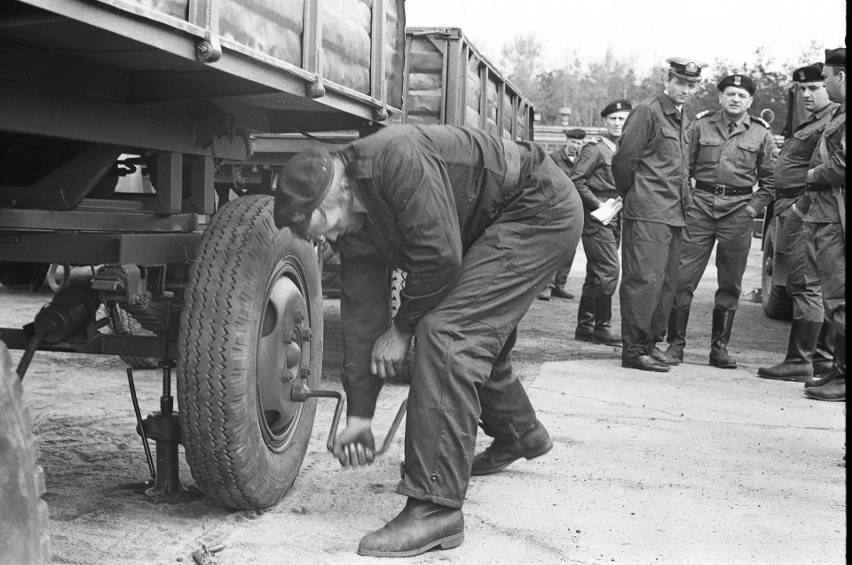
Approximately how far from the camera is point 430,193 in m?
3.14

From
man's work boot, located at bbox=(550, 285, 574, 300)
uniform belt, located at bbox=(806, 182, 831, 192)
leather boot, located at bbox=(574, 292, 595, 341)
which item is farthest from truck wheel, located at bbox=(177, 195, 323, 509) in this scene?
man's work boot, located at bbox=(550, 285, 574, 300)

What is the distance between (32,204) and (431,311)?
1292 millimetres

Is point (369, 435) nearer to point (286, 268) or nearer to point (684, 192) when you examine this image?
point (286, 268)

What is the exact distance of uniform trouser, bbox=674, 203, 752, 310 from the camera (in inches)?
305

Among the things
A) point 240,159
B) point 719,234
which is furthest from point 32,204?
point 719,234

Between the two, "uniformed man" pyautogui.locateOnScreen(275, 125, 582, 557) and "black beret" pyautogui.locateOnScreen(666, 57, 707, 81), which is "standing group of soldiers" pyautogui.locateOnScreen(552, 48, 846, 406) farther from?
"uniformed man" pyautogui.locateOnScreen(275, 125, 582, 557)

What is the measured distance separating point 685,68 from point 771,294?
12.6 ft

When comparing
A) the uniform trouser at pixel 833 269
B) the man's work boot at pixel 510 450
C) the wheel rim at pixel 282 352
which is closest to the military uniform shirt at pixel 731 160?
the uniform trouser at pixel 833 269

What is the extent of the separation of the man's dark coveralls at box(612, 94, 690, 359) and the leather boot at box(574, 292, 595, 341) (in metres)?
1.67

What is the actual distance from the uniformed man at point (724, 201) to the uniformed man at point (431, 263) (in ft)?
14.2

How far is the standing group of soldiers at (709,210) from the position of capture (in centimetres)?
726

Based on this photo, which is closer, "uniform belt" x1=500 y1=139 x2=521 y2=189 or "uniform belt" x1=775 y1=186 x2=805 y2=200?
"uniform belt" x1=500 y1=139 x2=521 y2=189

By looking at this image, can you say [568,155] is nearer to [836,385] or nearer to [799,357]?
[799,357]

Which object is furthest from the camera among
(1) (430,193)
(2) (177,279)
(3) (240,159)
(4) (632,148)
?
(4) (632,148)
